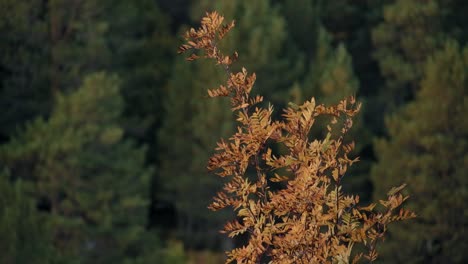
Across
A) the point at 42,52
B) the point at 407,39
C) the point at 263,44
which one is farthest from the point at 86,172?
the point at 407,39

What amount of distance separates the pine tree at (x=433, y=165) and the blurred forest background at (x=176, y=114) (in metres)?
0.04

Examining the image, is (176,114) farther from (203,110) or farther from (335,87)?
(335,87)

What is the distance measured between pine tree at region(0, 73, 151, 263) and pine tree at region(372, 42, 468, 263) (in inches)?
272

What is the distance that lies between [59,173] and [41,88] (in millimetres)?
4239

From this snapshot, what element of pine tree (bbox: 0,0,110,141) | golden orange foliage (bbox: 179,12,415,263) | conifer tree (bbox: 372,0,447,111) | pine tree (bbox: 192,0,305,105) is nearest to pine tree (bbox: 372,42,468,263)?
pine tree (bbox: 192,0,305,105)

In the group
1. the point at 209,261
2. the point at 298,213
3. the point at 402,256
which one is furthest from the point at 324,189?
the point at 209,261

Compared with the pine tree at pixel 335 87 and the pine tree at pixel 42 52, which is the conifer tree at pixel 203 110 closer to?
the pine tree at pixel 335 87

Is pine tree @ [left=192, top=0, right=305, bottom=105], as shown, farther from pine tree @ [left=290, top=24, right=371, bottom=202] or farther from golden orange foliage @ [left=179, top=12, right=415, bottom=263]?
golden orange foliage @ [left=179, top=12, right=415, bottom=263]

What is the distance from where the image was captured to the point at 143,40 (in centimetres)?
4197

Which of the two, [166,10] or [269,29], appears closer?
[269,29]

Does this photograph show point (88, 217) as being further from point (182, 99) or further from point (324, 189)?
point (324, 189)

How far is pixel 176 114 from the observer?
42406 millimetres

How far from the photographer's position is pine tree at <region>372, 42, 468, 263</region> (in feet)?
118

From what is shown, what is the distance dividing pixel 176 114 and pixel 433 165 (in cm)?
936
